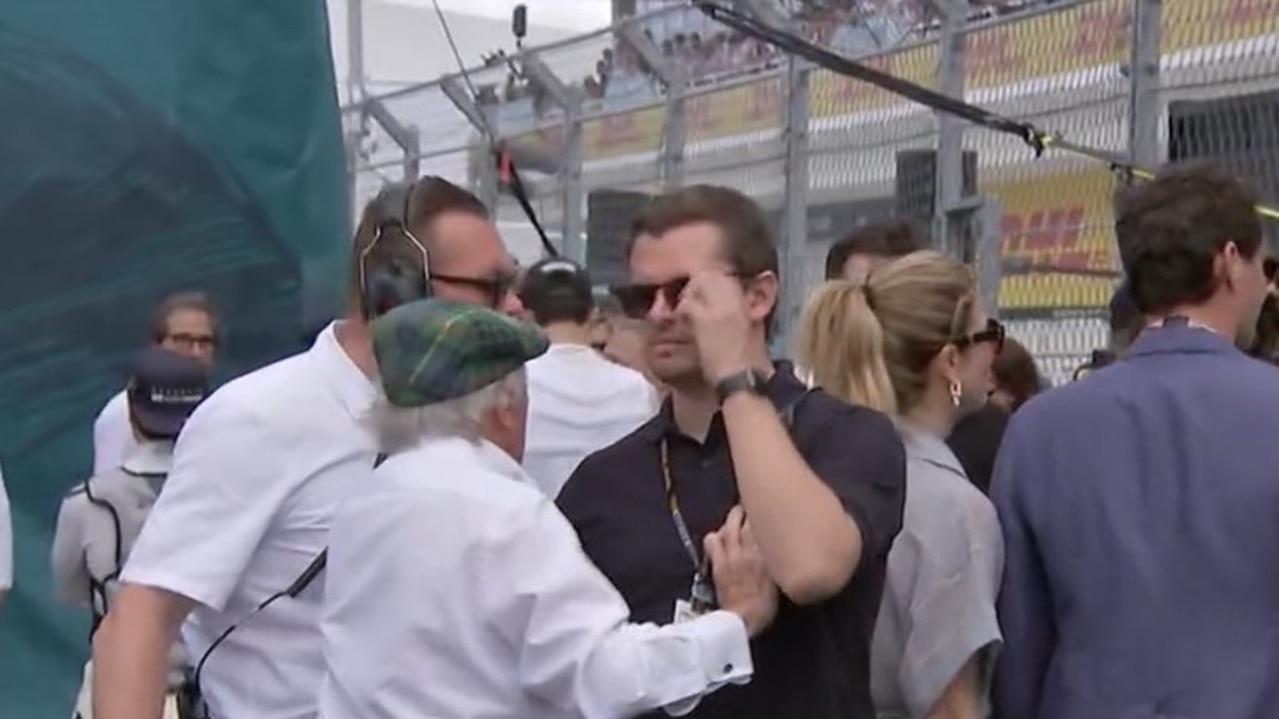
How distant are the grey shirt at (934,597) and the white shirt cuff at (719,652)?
71cm

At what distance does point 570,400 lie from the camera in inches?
250

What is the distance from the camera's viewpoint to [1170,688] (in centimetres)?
354

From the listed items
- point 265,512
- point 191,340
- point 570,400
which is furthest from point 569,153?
point 265,512

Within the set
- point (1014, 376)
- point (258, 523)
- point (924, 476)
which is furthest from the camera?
point (1014, 376)

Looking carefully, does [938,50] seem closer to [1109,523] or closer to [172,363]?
[172,363]

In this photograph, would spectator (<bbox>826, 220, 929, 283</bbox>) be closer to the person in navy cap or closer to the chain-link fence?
the chain-link fence

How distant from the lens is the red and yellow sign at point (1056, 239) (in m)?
7.43

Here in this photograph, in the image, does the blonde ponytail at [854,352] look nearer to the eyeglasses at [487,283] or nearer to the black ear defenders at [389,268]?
the eyeglasses at [487,283]

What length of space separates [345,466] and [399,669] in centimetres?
74

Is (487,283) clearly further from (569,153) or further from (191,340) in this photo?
(569,153)

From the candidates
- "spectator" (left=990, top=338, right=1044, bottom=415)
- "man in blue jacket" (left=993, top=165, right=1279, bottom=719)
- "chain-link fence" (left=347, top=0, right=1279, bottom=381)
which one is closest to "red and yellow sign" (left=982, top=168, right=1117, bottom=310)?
"chain-link fence" (left=347, top=0, right=1279, bottom=381)

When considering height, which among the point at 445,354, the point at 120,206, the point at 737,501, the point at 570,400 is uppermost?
the point at 445,354

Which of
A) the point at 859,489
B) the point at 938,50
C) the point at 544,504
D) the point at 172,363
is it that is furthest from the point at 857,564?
the point at 938,50

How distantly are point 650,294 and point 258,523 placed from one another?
2.48 feet
